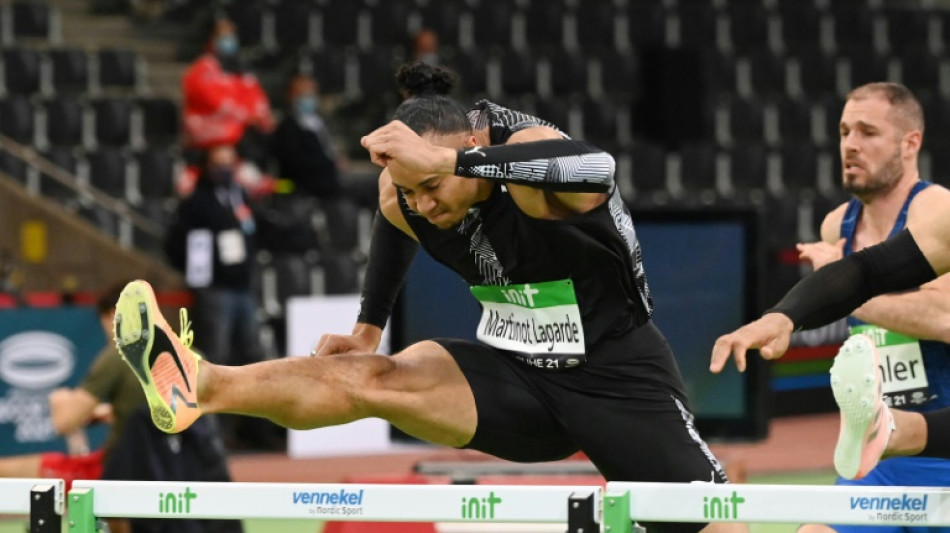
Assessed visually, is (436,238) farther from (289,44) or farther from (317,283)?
(289,44)

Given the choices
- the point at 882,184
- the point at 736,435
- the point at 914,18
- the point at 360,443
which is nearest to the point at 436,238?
the point at 882,184

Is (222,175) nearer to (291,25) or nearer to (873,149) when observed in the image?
(291,25)

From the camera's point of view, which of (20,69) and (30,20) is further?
(30,20)

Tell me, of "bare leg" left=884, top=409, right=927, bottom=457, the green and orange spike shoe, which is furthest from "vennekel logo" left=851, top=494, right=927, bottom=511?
the green and orange spike shoe

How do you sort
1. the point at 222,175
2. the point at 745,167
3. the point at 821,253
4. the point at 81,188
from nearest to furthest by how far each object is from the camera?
the point at 821,253 → the point at 222,175 → the point at 81,188 → the point at 745,167

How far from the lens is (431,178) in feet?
15.0

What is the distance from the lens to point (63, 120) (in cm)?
1252

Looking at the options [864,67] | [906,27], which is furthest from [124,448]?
[906,27]

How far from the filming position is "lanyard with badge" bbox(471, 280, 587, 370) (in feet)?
15.9

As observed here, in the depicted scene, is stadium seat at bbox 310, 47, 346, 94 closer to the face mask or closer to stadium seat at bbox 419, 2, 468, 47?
stadium seat at bbox 419, 2, 468, 47

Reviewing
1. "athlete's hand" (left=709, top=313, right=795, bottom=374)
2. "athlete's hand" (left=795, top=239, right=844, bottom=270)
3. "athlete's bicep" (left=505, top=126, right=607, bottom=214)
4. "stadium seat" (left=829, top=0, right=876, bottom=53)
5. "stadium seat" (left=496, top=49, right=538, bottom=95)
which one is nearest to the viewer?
"athlete's hand" (left=709, top=313, right=795, bottom=374)

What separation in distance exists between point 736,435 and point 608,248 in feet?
12.4

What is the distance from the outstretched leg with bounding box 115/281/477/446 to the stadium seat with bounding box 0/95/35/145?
7.90 meters

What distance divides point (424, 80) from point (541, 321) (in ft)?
2.58
